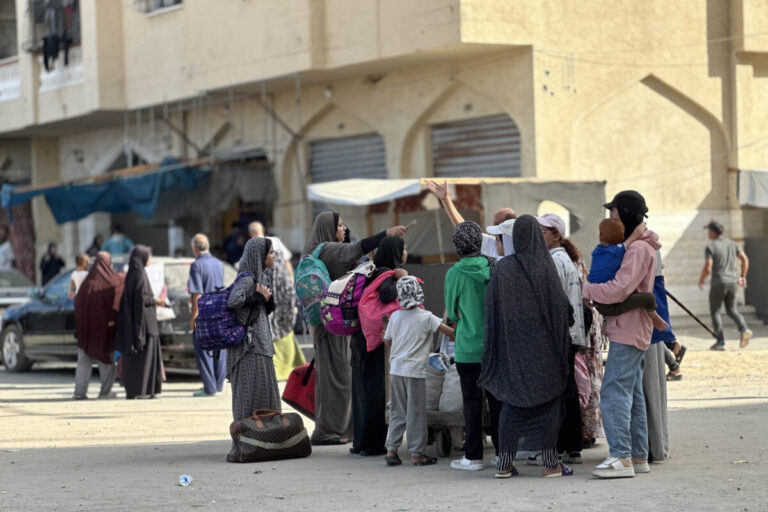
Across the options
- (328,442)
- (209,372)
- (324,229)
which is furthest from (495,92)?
(328,442)

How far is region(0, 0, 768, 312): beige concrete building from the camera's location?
19094mm

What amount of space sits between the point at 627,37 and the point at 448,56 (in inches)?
106

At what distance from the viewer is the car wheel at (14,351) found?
17906 millimetres

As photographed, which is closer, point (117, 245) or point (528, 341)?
point (528, 341)

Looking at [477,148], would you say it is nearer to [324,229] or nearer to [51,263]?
[324,229]

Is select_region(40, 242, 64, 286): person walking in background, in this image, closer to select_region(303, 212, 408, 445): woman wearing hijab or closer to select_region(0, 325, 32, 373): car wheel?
select_region(0, 325, 32, 373): car wheel

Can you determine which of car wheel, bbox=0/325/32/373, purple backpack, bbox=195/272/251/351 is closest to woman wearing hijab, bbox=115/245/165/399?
car wheel, bbox=0/325/32/373

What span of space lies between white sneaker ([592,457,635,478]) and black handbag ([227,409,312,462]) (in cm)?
238

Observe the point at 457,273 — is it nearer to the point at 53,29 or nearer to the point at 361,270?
the point at 361,270

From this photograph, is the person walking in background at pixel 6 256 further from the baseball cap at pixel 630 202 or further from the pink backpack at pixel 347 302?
the baseball cap at pixel 630 202

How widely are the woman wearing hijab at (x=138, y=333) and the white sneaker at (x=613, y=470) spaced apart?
716cm

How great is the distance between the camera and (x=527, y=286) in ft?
26.3

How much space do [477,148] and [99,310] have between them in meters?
7.50

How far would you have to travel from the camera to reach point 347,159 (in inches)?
878
